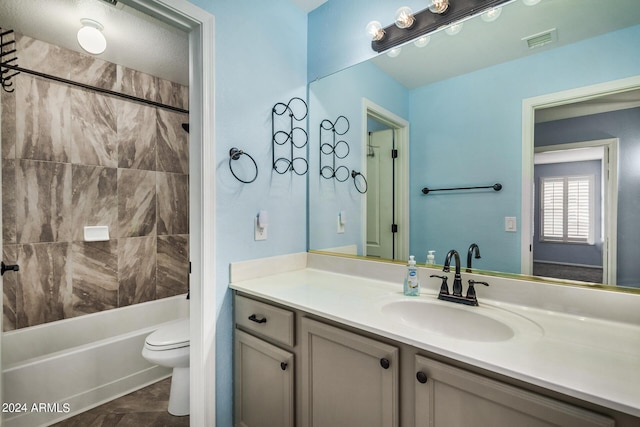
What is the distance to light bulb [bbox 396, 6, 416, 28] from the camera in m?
1.43

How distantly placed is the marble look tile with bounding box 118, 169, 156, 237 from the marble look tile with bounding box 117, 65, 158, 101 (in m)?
0.67

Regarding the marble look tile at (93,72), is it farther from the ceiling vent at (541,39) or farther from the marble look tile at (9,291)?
the ceiling vent at (541,39)

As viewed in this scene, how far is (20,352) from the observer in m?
1.93

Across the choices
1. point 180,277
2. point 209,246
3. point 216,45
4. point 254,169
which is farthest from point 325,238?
point 180,277

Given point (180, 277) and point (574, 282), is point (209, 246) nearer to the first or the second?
point (574, 282)

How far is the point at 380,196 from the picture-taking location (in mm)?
1646

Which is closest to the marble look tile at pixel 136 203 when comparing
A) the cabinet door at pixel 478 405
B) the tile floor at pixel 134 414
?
the tile floor at pixel 134 414

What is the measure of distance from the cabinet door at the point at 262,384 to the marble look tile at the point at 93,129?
1.87 m

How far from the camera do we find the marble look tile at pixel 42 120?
2.00 m

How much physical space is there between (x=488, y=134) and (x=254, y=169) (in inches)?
44.3

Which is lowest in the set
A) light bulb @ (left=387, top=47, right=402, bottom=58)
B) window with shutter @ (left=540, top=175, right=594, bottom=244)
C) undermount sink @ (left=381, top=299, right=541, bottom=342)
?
undermount sink @ (left=381, top=299, right=541, bottom=342)

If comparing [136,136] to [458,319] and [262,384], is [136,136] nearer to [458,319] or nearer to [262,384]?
[262,384]

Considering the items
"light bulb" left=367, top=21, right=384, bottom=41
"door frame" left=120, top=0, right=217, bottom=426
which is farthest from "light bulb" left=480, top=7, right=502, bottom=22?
"door frame" left=120, top=0, right=217, bottom=426

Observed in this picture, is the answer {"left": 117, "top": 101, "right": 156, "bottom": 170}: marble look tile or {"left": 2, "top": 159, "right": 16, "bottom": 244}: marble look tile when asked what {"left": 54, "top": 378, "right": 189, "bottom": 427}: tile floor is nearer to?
{"left": 2, "top": 159, "right": 16, "bottom": 244}: marble look tile
